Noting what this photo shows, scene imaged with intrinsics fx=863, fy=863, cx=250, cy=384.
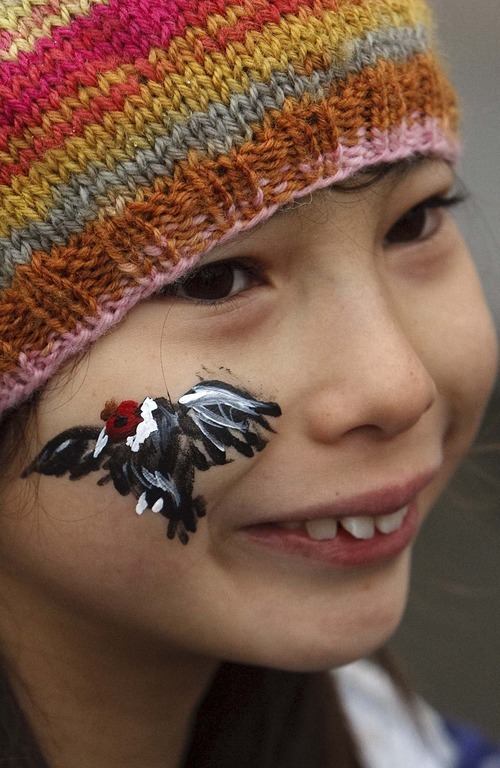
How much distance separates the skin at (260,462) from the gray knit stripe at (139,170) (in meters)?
0.11

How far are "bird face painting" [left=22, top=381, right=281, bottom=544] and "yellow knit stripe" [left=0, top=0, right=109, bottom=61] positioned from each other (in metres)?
0.38

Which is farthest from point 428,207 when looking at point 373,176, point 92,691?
point 92,691

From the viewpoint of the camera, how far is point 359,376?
947 millimetres

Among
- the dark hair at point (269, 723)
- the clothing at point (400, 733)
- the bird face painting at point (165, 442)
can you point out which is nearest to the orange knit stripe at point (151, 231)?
the bird face painting at point (165, 442)

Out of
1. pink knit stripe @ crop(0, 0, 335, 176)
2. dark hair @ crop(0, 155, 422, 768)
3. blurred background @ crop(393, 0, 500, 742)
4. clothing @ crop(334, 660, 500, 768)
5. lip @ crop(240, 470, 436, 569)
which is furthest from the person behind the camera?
blurred background @ crop(393, 0, 500, 742)

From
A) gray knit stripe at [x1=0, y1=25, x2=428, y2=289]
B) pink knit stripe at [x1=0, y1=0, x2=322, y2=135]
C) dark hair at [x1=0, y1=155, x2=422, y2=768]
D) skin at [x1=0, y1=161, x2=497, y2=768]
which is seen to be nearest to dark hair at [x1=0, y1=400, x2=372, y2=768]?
dark hair at [x1=0, y1=155, x2=422, y2=768]

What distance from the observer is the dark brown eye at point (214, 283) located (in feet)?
3.11

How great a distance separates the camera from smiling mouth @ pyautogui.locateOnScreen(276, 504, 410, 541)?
103 cm

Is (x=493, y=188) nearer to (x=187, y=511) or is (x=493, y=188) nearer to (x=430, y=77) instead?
(x=430, y=77)

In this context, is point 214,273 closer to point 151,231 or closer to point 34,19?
point 151,231

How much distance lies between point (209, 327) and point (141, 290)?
86 millimetres

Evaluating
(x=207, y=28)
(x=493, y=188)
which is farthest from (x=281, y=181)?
(x=493, y=188)

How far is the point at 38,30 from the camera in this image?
2.94 feet

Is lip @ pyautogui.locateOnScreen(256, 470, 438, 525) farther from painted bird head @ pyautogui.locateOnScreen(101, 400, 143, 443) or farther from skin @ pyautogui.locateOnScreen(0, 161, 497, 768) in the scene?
painted bird head @ pyautogui.locateOnScreen(101, 400, 143, 443)
